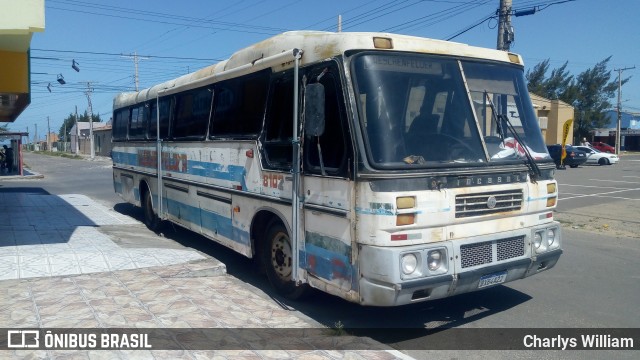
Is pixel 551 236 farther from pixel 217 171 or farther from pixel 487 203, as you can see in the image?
pixel 217 171

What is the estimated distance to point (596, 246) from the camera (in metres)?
10.1

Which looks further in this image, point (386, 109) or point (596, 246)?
point (596, 246)

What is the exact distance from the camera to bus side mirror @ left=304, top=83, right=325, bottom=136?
516cm

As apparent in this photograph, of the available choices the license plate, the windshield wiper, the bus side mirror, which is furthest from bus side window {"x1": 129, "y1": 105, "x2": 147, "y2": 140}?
the license plate

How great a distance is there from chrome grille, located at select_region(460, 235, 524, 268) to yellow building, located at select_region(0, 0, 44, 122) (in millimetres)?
5305

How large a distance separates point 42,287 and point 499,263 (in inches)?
205

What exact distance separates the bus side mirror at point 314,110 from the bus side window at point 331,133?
15 centimetres

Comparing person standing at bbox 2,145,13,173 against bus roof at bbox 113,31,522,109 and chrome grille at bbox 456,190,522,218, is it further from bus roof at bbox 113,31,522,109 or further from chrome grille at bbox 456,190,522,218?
chrome grille at bbox 456,190,522,218

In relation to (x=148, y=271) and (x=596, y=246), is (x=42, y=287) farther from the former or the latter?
(x=596, y=246)

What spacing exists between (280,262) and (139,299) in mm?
1669

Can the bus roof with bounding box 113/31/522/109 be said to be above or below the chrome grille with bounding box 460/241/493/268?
above

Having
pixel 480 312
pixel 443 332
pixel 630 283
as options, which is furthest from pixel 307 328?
pixel 630 283
